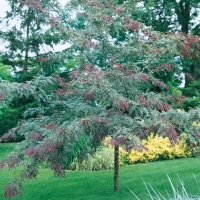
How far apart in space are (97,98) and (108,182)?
2.49 metres

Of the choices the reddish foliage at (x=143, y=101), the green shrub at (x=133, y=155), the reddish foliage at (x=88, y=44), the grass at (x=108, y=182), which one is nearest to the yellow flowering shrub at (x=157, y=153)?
the green shrub at (x=133, y=155)

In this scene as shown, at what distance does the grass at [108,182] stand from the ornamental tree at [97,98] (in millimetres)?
465

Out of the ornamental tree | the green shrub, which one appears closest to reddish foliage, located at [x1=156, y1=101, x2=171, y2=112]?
the ornamental tree

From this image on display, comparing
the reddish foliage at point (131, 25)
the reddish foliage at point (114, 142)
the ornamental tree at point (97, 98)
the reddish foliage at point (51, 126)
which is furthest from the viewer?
the reddish foliage at point (131, 25)

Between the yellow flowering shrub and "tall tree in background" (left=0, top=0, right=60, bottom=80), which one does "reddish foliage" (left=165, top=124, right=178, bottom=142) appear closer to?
the yellow flowering shrub

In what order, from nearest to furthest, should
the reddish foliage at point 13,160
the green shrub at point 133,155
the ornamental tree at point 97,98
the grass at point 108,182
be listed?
the ornamental tree at point 97,98 → the reddish foliage at point 13,160 → the grass at point 108,182 → the green shrub at point 133,155

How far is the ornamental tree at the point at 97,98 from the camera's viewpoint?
14.5ft

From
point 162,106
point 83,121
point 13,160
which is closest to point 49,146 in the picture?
point 83,121

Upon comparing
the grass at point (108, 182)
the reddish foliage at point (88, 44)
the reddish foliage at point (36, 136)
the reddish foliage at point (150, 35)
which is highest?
the reddish foliage at point (150, 35)

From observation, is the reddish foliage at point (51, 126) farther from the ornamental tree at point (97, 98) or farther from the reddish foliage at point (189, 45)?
the reddish foliage at point (189, 45)

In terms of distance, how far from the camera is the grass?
6008 millimetres

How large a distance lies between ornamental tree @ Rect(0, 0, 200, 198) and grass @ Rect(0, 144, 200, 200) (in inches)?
18.3

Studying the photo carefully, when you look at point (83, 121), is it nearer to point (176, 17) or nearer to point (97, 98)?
point (97, 98)

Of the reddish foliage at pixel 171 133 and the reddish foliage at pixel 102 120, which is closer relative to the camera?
the reddish foliage at pixel 171 133
